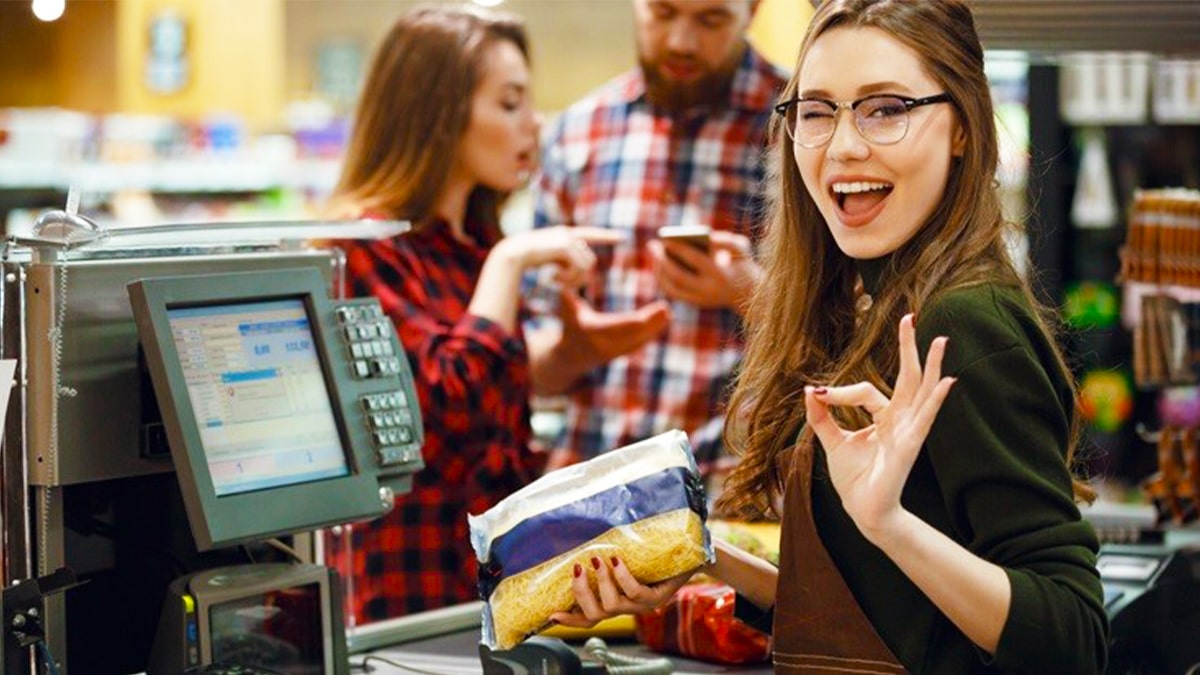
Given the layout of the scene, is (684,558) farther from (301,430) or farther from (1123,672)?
(1123,672)

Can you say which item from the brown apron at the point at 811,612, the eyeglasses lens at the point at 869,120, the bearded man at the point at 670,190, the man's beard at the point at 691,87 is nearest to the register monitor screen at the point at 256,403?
the brown apron at the point at 811,612

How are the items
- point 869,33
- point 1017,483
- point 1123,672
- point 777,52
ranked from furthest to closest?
1. point 777,52
2. point 1123,672
3. point 869,33
4. point 1017,483

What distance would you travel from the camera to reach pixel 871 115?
185 cm

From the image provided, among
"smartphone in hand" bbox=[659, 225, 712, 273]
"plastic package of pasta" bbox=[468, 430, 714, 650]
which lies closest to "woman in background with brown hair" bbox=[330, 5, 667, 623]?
"smartphone in hand" bbox=[659, 225, 712, 273]

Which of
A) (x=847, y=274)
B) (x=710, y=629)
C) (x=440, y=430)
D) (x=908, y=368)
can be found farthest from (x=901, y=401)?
(x=440, y=430)

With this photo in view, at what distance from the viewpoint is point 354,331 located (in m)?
2.29

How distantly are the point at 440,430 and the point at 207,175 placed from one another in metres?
4.89

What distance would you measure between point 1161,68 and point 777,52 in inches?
65.6

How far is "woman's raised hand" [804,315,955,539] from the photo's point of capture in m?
1.56

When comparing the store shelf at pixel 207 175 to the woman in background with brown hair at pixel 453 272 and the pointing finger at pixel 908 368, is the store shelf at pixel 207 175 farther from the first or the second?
the pointing finger at pixel 908 368

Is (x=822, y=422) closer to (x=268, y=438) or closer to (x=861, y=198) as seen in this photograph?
(x=861, y=198)

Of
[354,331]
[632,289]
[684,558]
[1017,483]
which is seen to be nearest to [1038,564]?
[1017,483]

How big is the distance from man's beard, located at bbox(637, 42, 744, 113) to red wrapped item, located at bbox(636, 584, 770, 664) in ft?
5.75

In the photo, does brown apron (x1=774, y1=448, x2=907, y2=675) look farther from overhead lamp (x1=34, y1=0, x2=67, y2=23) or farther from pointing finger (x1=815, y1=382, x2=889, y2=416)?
overhead lamp (x1=34, y1=0, x2=67, y2=23)
